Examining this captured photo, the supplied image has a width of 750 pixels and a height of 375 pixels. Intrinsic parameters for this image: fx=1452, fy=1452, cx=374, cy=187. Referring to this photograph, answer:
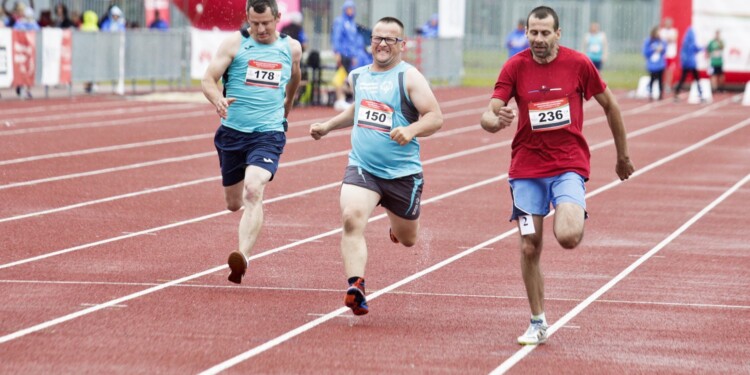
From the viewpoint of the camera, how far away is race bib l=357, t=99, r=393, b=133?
8.30 meters

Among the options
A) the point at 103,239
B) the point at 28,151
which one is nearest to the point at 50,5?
the point at 28,151

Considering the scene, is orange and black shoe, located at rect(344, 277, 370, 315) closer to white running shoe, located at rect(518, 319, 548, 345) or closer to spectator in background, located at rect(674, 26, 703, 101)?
white running shoe, located at rect(518, 319, 548, 345)

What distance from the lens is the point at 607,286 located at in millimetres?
9633

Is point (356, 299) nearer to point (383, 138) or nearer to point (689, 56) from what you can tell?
point (383, 138)

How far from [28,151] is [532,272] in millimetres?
12328

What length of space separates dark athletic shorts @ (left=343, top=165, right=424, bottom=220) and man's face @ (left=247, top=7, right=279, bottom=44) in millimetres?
1517

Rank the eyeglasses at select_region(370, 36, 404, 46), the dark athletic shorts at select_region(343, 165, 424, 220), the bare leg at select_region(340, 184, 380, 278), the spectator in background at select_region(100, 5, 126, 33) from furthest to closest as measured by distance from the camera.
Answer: the spectator in background at select_region(100, 5, 126, 33) < the dark athletic shorts at select_region(343, 165, 424, 220) < the eyeglasses at select_region(370, 36, 404, 46) < the bare leg at select_region(340, 184, 380, 278)

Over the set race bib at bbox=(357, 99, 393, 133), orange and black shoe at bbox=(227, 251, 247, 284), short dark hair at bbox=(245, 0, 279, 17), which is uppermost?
short dark hair at bbox=(245, 0, 279, 17)

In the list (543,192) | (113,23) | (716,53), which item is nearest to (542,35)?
(543,192)

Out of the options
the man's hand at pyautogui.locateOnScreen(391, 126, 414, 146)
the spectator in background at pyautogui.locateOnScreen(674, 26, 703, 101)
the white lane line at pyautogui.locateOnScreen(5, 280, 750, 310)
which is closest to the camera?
the man's hand at pyautogui.locateOnScreen(391, 126, 414, 146)

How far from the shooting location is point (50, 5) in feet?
129

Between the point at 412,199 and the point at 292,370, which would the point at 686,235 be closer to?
the point at 412,199

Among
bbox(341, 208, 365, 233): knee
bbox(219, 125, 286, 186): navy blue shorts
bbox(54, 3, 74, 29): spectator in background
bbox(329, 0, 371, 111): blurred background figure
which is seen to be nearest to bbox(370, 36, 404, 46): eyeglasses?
bbox(341, 208, 365, 233): knee

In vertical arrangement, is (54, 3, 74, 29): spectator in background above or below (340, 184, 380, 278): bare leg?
above
